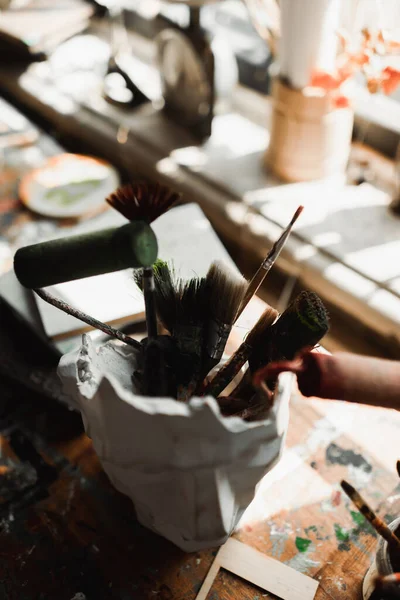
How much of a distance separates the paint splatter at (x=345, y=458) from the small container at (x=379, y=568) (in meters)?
0.16

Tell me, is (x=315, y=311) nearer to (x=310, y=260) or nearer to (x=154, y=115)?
(x=310, y=260)

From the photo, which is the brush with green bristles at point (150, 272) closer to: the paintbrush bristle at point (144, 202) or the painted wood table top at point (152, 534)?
the paintbrush bristle at point (144, 202)

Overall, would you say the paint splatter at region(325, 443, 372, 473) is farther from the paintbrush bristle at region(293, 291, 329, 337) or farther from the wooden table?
the paintbrush bristle at region(293, 291, 329, 337)

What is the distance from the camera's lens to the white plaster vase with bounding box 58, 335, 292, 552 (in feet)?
1.39

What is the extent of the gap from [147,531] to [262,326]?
298mm

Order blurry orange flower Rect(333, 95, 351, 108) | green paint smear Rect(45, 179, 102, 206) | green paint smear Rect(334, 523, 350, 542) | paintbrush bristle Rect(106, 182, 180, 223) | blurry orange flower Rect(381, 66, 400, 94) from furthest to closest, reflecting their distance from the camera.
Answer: green paint smear Rect(45, 179, 102, 206)
blurry orange flower Rect(333, 95, 351, 108)
blurry orange flower Rect(381, 66, 400, 94)
green paint smear Rect(334, 523, 350, 542)
paintbrush bristle Rect(106, 182, 180, 223)

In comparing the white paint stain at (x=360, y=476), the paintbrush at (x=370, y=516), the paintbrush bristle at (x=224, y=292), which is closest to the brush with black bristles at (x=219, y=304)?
the paintbrush bristle at (x=224, y=292)

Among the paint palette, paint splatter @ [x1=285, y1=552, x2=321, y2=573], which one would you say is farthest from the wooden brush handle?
the paint palette

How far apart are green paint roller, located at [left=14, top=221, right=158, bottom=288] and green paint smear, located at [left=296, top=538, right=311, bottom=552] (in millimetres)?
384

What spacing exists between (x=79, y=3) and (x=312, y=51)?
109 cm

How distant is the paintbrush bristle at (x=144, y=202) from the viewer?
20.7 inches

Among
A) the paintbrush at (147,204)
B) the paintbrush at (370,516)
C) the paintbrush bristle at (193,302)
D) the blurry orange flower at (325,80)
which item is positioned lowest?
the paintbrush at (370,516)

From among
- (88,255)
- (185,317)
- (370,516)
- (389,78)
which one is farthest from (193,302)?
(389,78)

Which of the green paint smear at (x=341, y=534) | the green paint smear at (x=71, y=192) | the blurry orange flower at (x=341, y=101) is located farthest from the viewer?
the green paint smear at (x=71, y=192)
